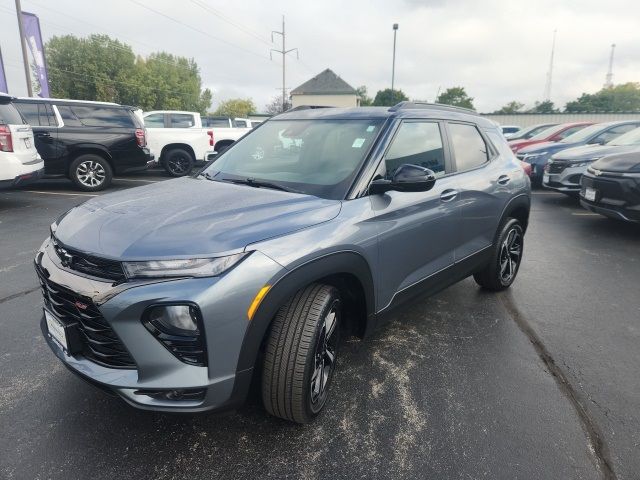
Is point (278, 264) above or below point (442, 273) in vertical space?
above

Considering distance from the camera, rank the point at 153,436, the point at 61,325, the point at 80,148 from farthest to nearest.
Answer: the point at 80,148, the point at 153,436, the point at 61,325

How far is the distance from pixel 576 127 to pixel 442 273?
12.4 metres

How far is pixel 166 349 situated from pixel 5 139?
6.81 m

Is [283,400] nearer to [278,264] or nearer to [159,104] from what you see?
[278,264]

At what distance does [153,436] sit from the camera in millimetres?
2203

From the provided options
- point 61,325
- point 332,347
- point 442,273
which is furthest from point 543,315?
point 61,325

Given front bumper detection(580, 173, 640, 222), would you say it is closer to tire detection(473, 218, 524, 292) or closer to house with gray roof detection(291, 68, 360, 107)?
tire detection(473, 218, 524, 292)

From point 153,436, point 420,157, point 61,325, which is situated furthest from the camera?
point 420,157

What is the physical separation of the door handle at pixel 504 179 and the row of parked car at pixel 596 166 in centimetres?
312

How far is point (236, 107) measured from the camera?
83812 mm

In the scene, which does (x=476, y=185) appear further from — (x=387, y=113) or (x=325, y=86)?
(x=325, y=86)

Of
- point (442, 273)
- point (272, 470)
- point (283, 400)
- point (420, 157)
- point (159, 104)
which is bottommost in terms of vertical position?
point (272, 470)

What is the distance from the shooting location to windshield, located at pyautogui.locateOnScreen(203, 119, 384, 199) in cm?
263

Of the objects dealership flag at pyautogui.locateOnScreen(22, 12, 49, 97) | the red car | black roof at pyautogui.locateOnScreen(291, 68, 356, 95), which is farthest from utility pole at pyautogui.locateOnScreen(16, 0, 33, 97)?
black roof at pyautogui.locateOnScreen(291, 68, 356, 95)
